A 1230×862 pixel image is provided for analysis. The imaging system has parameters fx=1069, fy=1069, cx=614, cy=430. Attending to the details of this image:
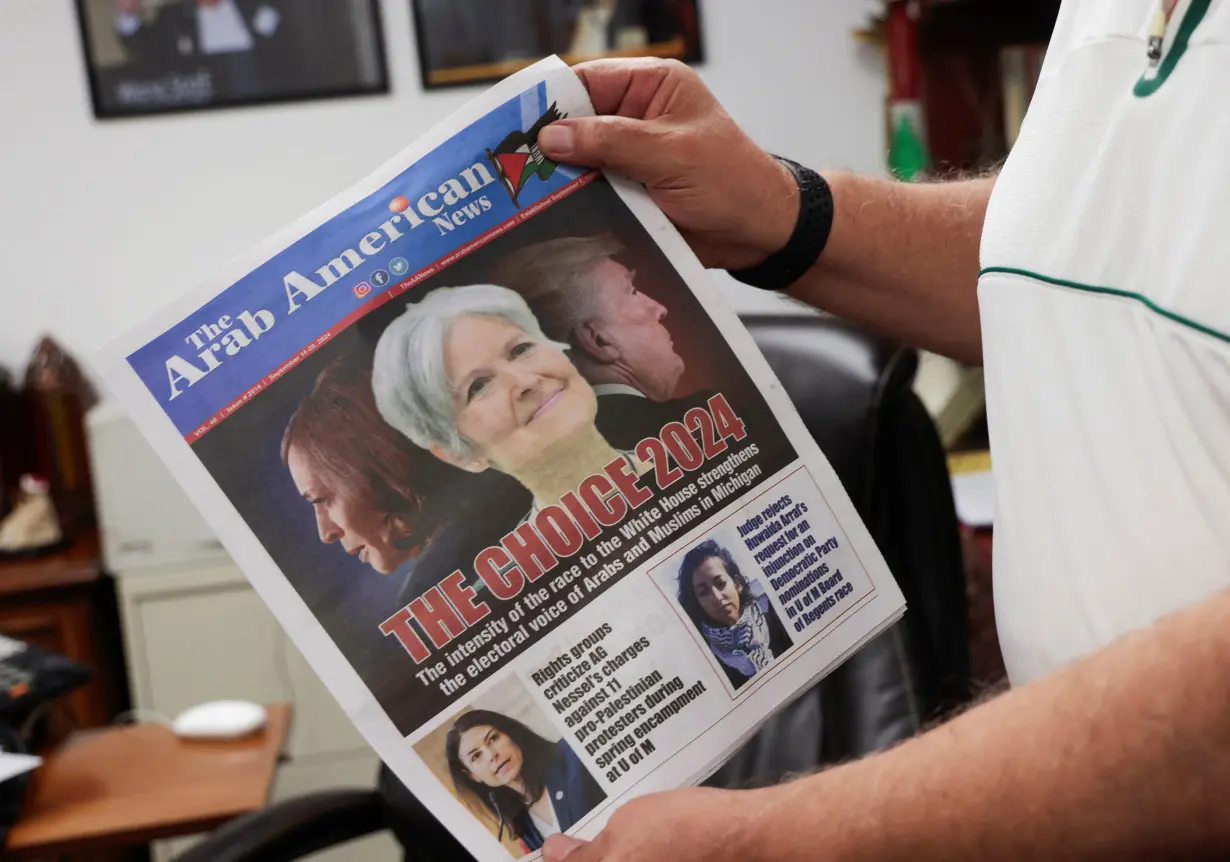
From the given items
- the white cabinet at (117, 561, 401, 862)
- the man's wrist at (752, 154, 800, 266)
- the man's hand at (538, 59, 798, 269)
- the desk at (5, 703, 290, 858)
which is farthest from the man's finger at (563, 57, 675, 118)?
the white cabinet at (117, 561, 401, 862)

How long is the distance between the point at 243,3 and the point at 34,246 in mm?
596

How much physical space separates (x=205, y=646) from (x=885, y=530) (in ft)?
4.22

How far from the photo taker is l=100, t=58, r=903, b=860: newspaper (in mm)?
563

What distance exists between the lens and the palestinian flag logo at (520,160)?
61 centimetres

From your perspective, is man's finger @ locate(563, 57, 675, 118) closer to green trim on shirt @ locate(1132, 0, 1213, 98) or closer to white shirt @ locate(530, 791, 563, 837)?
green trim on shirt @ locate(1132, 0, 1213, 98)

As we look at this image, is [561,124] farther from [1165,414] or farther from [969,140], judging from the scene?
[969,140]

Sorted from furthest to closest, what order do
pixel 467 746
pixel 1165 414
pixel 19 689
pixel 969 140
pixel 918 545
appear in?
1. pixel 969 140
2. pixel 19 689
3. pixel 918 545
4. pixel 467 746
5. pixel 1165 414

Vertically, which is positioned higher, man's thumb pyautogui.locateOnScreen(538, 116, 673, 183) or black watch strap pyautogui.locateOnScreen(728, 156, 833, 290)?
man's thumb pyautogui.locateOnScreen(538, 116, 673, 183)

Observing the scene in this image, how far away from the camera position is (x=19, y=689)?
43.9 inches

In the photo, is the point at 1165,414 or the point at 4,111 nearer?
the point at 1165,414

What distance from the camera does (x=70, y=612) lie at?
174 centimetres

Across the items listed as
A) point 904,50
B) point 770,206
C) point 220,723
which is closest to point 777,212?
point 770,206

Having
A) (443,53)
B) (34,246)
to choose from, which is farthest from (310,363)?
(34,246)

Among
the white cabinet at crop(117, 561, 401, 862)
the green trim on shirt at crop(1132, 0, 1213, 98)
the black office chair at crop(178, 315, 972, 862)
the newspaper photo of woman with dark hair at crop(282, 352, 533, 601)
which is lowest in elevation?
the white cabinet at crop(117, 561, 401, 862)
